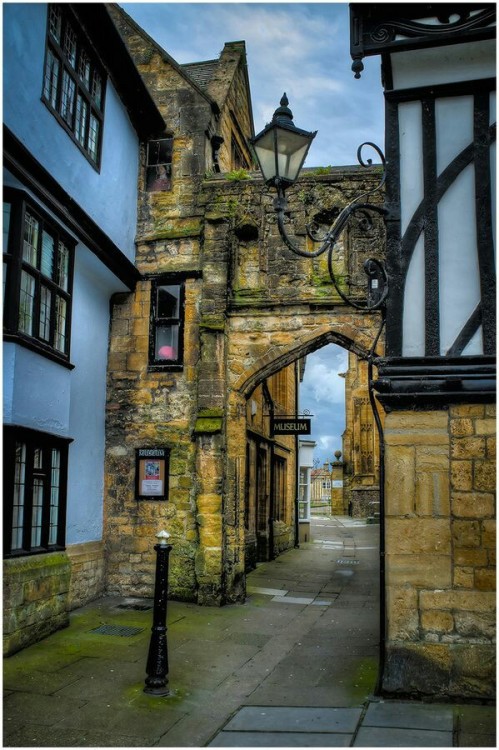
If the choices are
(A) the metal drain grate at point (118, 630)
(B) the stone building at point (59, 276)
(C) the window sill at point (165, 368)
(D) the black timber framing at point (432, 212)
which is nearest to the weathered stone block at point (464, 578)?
(D) the black timber framing at point (432, 212)

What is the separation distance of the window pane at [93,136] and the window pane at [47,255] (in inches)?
78.6

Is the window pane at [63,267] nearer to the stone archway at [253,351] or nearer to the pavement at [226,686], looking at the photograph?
the stone archway at [253,351]

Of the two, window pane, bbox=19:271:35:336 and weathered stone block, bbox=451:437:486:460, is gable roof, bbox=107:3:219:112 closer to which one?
window pane, bbox=19:271:35:336

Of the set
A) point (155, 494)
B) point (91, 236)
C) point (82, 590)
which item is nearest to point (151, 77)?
point (91, 236)

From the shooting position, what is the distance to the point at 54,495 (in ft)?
28.6

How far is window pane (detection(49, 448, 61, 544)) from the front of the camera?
8.55 m

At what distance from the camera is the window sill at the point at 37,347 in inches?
279

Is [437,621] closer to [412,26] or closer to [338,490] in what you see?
[412,26]

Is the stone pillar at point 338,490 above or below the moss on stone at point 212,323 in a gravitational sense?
below

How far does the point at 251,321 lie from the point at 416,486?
5.58m

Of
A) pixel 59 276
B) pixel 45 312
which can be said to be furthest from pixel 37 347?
pixel 59 276

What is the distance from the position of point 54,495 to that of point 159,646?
3.24m

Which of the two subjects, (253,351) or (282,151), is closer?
(282,151)

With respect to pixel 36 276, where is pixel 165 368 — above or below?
below
